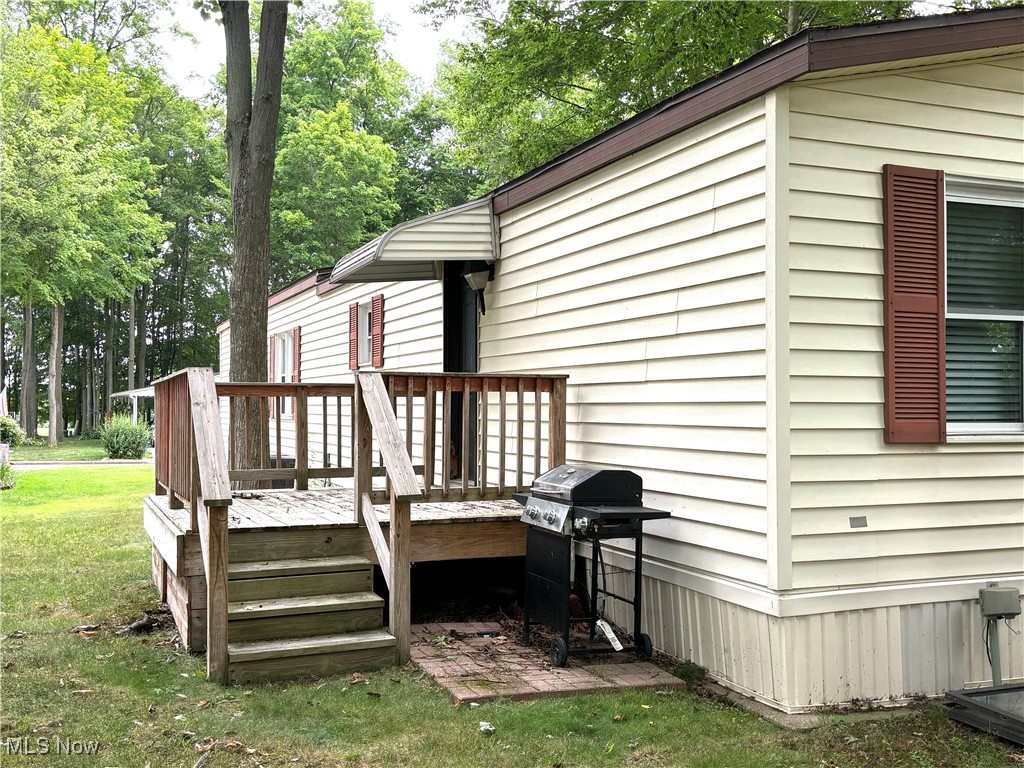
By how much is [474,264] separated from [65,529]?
6249mm

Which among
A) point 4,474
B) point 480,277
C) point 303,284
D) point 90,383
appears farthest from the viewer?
point 90,383

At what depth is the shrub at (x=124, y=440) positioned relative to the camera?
81.0 ft

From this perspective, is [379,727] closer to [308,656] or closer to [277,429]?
[308,656]

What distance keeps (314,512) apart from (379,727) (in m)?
2.37

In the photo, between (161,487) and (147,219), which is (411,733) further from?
(147,219)

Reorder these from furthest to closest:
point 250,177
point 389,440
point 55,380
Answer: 1. point 55,380
2. point 250,177
3. point 389,440

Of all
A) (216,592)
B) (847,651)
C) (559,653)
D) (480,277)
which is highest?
(480,277)

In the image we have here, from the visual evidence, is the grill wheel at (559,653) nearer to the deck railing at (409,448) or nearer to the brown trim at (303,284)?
the deck railing at (409,448)

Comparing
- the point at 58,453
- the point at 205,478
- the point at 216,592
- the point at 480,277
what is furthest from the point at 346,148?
the point at 216,592

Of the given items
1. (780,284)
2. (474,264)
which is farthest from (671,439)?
(474,264)

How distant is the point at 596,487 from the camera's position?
508cm

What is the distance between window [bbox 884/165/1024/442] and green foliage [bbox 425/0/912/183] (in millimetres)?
7821

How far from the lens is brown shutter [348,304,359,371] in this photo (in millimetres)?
11961

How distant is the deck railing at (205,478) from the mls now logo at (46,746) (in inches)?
37.5
